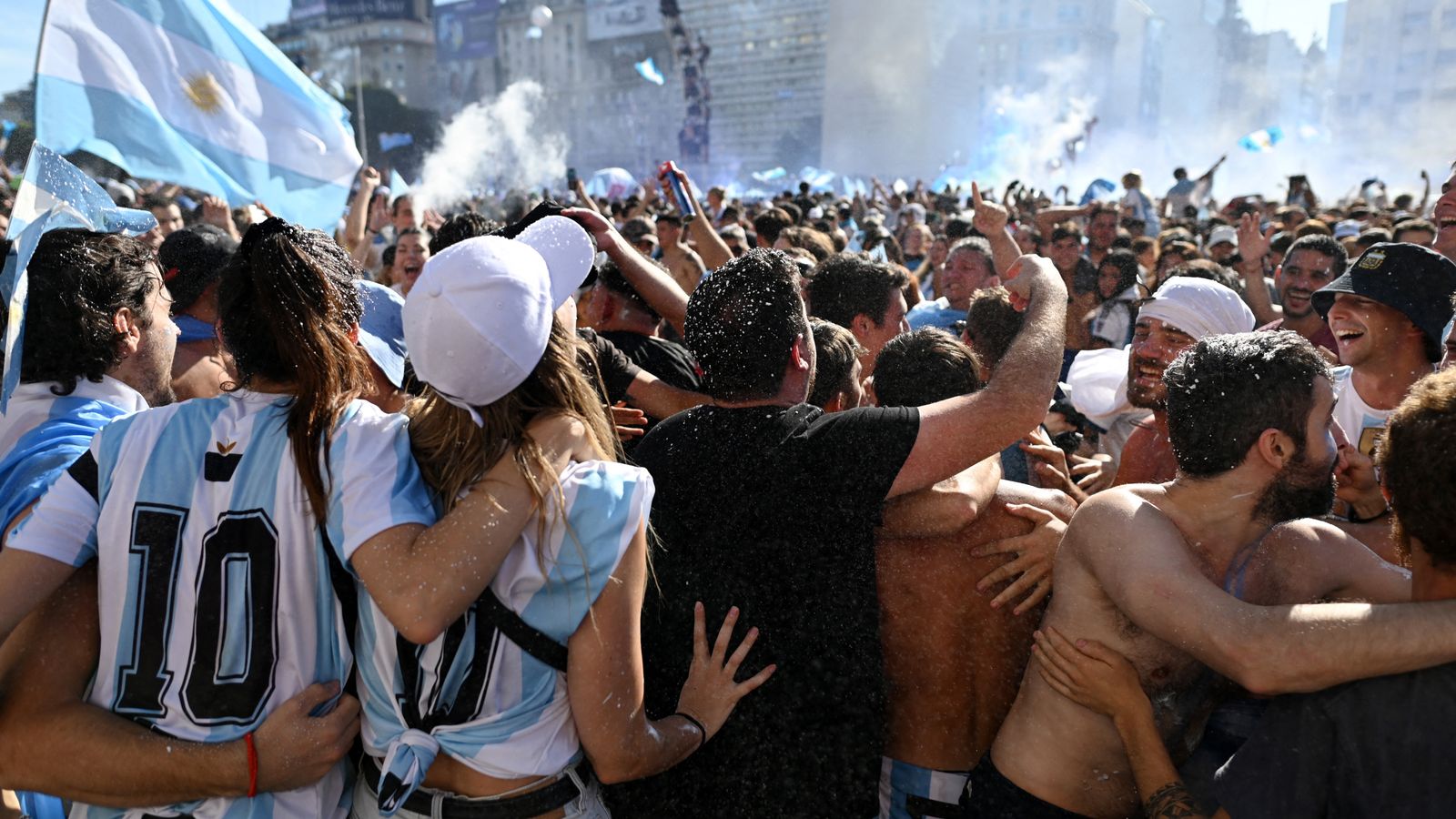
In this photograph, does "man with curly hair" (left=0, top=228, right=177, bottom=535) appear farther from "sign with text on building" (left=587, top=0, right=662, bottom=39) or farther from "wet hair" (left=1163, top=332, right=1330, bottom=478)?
"sign with text on building" (left=587, top=0, right=662, bottom=39)

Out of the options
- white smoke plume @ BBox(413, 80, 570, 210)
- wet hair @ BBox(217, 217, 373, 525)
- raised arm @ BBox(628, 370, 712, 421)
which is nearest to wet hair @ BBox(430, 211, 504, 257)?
raised arm @ BBox(628, 370, 712, 421)

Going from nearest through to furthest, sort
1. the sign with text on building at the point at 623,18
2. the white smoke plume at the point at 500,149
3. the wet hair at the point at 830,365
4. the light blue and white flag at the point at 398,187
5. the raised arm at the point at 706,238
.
Result: the wet hair at the point at 830,365
the raised arm at the point at 706,238
the light blue and white flag at the point at 398,187
the white smoke plume at the point at 500,149
the sign with text on building at the point at 623,18

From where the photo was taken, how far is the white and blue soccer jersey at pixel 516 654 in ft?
5.61

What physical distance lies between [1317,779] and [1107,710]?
1.35 ft

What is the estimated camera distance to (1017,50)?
50.1 metres

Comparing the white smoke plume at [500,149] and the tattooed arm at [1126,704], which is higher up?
the white smoke plume at [500,149]

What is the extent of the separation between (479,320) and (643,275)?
1.79 m

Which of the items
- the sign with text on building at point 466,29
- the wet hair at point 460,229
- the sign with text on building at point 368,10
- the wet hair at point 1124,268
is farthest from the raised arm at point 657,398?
the sign with text on building at point 368,10

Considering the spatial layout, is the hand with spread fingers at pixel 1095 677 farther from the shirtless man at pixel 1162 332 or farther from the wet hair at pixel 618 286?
the wet hair at pixel 618 286

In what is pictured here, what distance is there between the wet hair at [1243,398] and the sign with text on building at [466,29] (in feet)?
246

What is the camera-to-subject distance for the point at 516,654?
69.1 inches

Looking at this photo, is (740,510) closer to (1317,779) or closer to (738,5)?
(1317,779)

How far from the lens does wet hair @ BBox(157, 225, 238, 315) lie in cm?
350

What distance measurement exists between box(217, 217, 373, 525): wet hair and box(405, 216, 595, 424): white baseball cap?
0.23m
